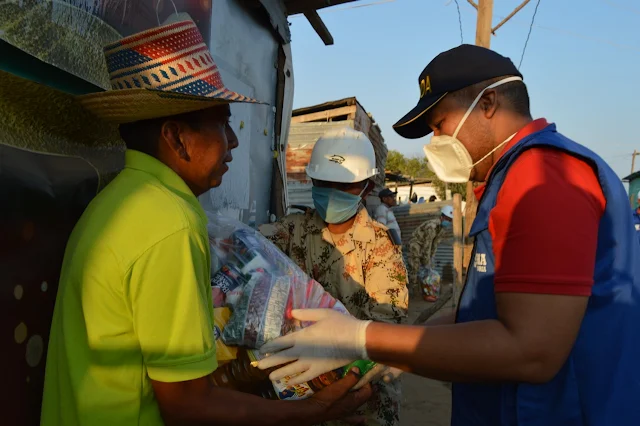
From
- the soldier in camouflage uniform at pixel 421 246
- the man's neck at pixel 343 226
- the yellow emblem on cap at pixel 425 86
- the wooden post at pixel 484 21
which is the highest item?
the wooden post at pixel 484 21

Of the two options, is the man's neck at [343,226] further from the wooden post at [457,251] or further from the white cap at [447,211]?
the white cap at [447,211]

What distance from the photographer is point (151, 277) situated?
110 cm

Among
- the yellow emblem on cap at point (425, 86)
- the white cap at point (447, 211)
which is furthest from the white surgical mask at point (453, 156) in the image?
the white cap at point (447, 211)

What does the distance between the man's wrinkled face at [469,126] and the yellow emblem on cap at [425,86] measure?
2.8 inches

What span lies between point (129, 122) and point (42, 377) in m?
0.90

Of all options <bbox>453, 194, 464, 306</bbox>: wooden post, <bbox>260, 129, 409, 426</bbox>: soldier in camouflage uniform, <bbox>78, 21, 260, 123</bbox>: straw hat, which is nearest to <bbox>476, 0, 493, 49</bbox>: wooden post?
<bbox>453, 194, 464, 306</bbox>: wooden post

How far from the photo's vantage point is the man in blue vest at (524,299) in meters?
1.16

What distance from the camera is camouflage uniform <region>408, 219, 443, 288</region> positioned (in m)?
11.0

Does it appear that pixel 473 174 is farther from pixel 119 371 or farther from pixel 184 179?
pixel 119 371

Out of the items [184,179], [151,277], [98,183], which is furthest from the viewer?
[98,183]

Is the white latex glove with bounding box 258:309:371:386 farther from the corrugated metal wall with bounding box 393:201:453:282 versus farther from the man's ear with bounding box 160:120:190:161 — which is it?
the corrugated metal wall with bounding box 393:201:453:282

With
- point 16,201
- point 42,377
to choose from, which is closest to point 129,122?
point 16,201

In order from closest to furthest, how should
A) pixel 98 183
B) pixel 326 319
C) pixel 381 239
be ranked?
pixel 326 319
pixel 98 183
pixel 381 239

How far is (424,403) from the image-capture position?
5457 millimetres
